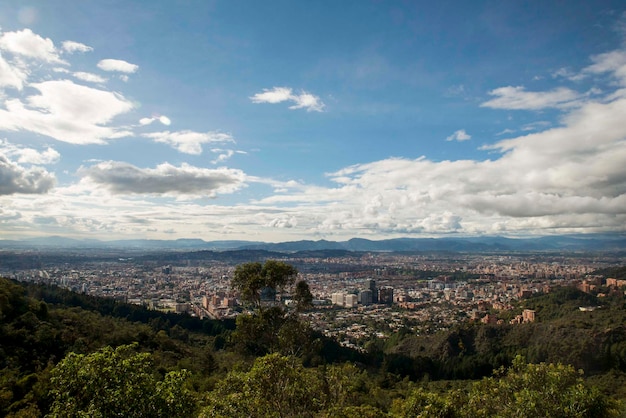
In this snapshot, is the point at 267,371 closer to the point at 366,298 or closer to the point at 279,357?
the point at 279,357

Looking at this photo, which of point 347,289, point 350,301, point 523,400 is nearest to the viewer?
point 523,400

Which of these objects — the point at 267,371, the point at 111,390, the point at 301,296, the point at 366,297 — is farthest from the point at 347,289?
the point at 111,390

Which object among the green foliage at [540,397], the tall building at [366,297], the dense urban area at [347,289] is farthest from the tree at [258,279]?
the tall building at [366,297]

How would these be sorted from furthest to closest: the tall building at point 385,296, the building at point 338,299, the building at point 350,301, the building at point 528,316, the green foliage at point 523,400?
1. the tall building at point 385,296
2. the building at point 338,299
3. the building at point 350,301
4. the building at point 528,316
5. the green foliage at point 523,400

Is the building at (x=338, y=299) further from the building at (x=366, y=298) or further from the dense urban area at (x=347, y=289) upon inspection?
the building at (x=366, y=298)

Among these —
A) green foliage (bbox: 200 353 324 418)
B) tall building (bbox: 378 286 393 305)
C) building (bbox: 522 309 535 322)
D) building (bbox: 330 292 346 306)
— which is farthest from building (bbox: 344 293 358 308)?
Answer: green foliage (bbox: 200 353 324 418)

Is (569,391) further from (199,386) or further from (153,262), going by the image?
(153,262)
